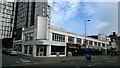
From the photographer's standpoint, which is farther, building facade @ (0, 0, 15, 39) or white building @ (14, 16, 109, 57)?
building facade @ (0, 0, 15, 39)

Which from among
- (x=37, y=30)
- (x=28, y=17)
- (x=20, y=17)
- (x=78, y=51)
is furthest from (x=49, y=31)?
(x=20, y=17)

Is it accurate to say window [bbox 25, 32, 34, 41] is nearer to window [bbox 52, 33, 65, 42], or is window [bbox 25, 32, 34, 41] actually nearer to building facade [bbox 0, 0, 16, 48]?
window [bbox 52, 33, 65, 42]

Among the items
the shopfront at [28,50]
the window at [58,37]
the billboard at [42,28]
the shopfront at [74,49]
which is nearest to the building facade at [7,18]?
the shopfront at [74,49]

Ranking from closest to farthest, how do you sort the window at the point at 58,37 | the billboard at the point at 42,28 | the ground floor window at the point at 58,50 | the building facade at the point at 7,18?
1. the billboard at the point at 42,28
2. the ground floor window at the point at 58,50
3. the window at the point at 58,37
4. the building facade at the point at 7,18

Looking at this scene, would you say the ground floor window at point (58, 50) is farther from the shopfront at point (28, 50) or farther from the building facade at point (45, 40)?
the shopfront at point (28, 50)

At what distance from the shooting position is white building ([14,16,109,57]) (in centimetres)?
4794

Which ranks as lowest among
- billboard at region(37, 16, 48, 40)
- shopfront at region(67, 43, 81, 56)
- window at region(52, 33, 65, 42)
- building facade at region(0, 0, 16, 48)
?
shopfront at region(67, 43, 81, 56)

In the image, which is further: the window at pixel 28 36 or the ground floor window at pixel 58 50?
the window at pixel 28 36

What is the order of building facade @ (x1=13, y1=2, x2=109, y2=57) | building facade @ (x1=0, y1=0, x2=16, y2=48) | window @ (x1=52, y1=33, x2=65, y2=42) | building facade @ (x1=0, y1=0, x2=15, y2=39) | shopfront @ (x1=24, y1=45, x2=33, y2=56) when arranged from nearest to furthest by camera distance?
building facade @ (x1=13, y1=2, x2=109, y2=57) → shopfront @ (x1=24, y1=45, x2=33, y2=56) → window @ (x1=52, y1=33, x2=65, y2=42) → building facade @ (x1=0, y1=0, x2=16, y2=48) → building facade @ (x1=0, y1=0, x2=15, y2=39)

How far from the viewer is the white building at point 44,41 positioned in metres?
47.9

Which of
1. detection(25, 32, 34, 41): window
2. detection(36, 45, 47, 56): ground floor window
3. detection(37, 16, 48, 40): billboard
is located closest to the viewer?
detection(36, 45, 47, 56): ground floor window

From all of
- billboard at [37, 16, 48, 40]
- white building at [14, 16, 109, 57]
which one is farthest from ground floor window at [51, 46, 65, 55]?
billboard at [37, 16, 48, 40]

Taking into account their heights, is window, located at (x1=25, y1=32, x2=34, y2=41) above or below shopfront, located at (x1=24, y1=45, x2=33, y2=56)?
above

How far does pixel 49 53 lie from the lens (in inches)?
1907
